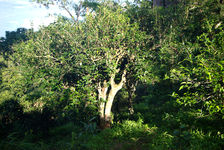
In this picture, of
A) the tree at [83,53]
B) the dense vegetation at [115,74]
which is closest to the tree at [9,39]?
the dense vegetation at [115,74]

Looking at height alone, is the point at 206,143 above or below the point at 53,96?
below

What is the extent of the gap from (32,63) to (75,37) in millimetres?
3174

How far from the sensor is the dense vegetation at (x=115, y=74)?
294 inches

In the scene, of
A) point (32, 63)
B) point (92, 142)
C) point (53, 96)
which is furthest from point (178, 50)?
point (32, 63)

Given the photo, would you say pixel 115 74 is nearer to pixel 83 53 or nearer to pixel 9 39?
pixel 83 53

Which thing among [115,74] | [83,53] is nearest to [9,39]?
[83,53]

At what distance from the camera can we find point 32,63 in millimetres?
10273

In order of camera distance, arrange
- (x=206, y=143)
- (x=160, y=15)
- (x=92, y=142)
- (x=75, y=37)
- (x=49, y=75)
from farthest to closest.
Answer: (x=160, y=15) < (x=75, y=37) < (x=49, y=75) < (x=92, y=142) < (x=206, y=143)

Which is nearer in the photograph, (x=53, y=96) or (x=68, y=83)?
(x=53, y=96)

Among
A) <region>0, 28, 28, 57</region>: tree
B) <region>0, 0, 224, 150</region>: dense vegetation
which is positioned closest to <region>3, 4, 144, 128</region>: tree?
<region>0, 0, 224, 150</region>: dense vegetation

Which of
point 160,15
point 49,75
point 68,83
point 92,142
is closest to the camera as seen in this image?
point 92,142

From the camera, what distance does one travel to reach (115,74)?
34.3ft

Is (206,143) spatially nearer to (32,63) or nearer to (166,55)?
(166,55)

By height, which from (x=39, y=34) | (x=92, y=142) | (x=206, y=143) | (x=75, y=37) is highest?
(x=39, y=34)
